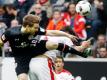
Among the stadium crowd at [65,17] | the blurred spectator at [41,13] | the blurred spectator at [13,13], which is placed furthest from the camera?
the blurred spectator at [13,13]

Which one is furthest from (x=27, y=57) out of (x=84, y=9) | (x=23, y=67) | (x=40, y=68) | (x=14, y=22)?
(x=14, y=22)

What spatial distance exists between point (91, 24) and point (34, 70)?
453 centimetres

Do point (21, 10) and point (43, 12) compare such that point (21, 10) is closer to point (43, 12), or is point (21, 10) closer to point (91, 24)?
point (43, 12)

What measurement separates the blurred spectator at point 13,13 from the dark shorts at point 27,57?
4.78 m

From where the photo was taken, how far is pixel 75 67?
12.3 metres

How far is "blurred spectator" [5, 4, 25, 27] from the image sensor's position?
14770 mm

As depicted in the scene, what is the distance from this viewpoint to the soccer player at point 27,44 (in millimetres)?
9406

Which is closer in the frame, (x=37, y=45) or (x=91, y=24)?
(x=37, y=45)

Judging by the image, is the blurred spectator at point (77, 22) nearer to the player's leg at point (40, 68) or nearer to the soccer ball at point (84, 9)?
the soccer ball at point (84, 9)

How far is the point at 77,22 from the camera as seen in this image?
1380cm

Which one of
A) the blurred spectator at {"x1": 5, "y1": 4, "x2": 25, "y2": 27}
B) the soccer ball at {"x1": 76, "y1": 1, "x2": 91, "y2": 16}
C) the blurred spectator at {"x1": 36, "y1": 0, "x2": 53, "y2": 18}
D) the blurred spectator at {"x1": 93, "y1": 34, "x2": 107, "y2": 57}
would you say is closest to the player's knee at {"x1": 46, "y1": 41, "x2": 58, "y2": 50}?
the soccer ball at {"x1": 76, "y1": 1, "x2": 91, "y2": 16}

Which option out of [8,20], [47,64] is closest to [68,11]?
[8,20]

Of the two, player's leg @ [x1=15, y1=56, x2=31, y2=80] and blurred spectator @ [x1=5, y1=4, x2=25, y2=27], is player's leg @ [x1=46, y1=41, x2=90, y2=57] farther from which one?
blurred spectator @ [x1=5, y1=4, x2=25, y2=27]

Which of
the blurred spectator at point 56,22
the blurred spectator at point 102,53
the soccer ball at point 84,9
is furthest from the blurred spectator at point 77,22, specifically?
the soccer ball at point 84,9
